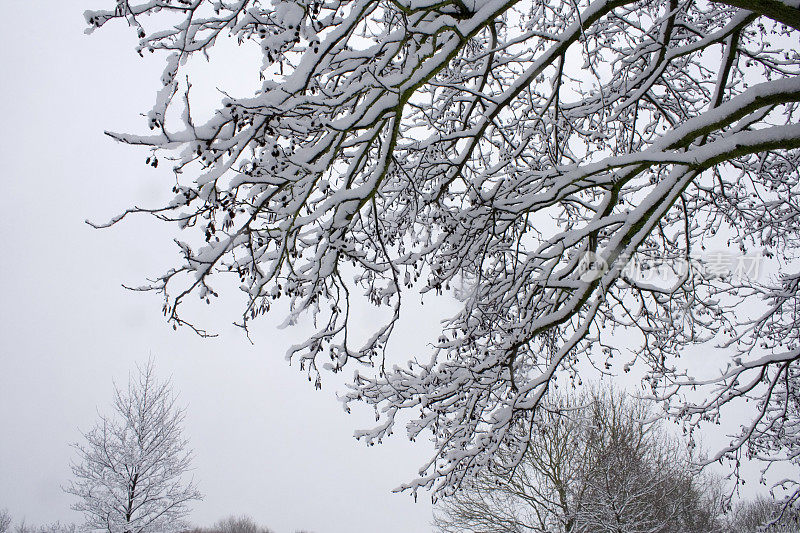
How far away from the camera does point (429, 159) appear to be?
471 cm

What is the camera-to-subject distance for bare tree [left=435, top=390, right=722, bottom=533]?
12.3 m

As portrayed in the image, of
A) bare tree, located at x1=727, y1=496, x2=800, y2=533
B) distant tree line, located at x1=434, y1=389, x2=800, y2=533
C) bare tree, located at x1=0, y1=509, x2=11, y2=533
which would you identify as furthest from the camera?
bare tree, located at x1=0, y1=509, x2=11, y2=533

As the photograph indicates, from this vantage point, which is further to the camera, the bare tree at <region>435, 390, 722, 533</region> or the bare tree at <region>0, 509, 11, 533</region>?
the bare tree at <region>0, 509, 11, 533</region>

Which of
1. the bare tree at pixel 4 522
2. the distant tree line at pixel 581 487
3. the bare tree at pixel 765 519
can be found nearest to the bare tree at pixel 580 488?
the distant tree line at pixel 581 487

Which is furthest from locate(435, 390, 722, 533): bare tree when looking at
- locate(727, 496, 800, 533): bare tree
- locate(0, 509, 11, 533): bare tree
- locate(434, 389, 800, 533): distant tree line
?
locate(0, 509, 11, 533): bare tree

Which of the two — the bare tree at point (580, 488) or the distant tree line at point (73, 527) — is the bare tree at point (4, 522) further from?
the bare tree at point (580, 488)

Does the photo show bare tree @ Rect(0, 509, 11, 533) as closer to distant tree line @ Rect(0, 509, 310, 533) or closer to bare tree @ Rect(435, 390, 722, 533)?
distant tree line @ Rect(0, 509, 310, 533)

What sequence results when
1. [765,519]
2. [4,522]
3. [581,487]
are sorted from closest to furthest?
[581,487], [765,519], [4,522]

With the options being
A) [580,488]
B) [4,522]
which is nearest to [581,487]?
[580,488]

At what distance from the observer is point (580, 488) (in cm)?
1285

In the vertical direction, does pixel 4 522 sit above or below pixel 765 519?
above

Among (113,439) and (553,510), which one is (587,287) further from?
(113,439)

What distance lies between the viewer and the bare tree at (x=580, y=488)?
12.3m

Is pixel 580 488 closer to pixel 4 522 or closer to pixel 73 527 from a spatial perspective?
pixel 73 527
